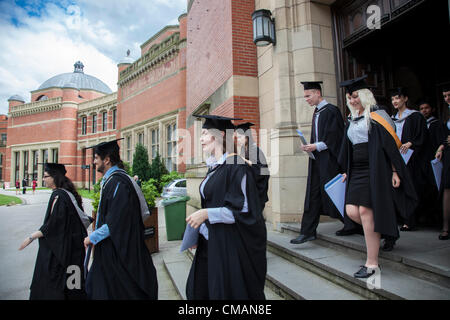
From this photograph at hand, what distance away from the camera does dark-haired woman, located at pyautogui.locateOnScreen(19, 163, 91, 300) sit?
3086 mm

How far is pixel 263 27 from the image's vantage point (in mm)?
5094

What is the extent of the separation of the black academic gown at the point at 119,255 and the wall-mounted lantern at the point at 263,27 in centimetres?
405

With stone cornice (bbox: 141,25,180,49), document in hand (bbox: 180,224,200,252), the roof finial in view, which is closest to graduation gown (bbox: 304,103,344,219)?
document in hand (bbox: 180,224,200,252)

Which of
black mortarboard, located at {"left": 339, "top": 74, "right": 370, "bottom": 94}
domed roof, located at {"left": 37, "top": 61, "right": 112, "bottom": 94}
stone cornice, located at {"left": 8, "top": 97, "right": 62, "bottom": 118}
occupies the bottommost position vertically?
black mortarboard, located at {"left": 339, "top": 74, "right": 370, "bottom": 94}

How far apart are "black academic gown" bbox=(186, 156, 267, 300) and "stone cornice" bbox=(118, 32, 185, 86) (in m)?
19.7

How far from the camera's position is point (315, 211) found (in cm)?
354

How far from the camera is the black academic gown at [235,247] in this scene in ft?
6.14

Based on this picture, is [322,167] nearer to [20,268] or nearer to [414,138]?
[414,138]

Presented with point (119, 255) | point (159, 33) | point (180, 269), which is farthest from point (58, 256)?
point (159, 33)

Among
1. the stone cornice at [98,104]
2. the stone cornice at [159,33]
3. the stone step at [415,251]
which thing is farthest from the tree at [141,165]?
the stone cornice at [98,104]

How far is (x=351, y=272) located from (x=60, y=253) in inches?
129

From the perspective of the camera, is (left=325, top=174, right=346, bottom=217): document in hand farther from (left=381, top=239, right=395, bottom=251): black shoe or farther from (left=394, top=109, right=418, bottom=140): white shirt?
(left=394, top=109, right=418, bottom=140): white shirt

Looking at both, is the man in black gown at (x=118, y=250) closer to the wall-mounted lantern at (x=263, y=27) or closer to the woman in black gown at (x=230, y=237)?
the woman in black gown at (x=230, y=237)
